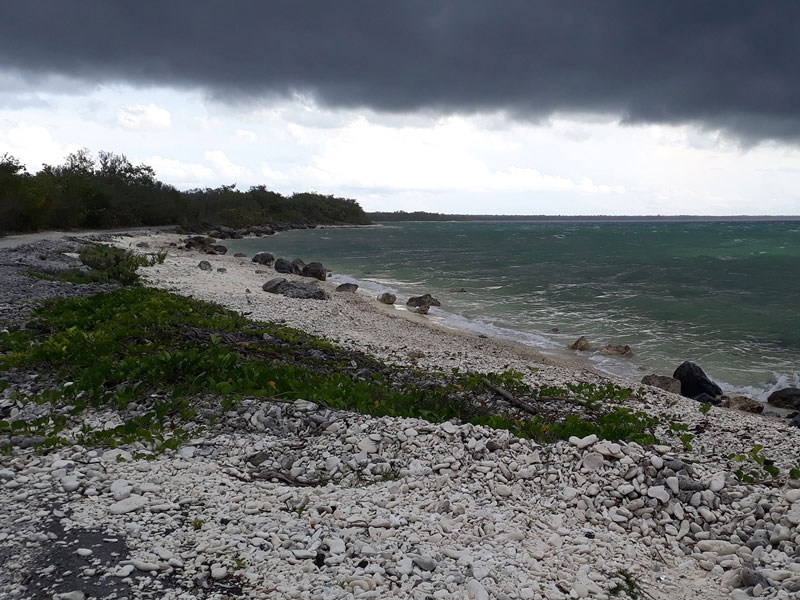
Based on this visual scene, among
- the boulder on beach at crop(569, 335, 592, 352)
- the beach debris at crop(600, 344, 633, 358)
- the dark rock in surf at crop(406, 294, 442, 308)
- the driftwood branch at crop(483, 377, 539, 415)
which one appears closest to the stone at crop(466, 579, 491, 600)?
the driftwood branch at crop(483, 377, 539, 415)

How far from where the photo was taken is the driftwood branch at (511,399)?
8.90m

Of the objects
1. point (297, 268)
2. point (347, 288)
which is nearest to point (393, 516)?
point (347, 288)

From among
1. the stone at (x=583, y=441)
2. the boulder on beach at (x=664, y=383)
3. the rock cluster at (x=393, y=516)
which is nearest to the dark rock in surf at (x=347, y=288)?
the boulder on beach at (x=664, y=383)

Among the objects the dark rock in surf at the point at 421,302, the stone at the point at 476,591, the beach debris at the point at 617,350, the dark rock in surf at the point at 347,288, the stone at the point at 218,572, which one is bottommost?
the beach debris at the point at 617,350

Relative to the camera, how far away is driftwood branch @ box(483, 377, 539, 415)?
8898mm

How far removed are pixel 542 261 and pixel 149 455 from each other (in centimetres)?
4934

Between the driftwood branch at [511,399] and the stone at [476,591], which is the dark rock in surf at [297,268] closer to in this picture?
the driftwood branch at [511,399]

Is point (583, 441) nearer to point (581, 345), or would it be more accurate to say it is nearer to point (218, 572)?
point (218, 572)

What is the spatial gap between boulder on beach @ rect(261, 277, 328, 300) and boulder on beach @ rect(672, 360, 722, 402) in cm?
1368

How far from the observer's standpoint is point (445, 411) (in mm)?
8258

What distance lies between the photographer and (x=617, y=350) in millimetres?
17859

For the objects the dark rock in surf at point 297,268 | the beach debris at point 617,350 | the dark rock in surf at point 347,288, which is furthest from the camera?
Result: the dark rock in surf at point 297,268

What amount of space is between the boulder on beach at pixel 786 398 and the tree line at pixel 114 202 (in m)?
45.0

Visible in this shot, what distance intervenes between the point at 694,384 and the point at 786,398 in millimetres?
2087
